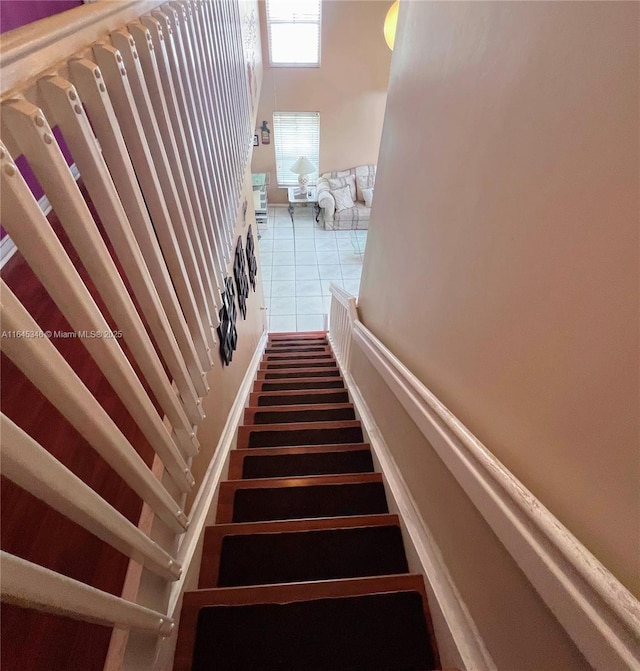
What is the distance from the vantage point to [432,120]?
1.41 m

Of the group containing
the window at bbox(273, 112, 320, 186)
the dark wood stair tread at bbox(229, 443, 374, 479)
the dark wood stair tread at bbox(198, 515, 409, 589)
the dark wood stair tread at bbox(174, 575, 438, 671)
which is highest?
the window at bbox(273, 112, 320, 186)

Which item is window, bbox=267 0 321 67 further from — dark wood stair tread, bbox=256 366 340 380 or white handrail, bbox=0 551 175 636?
white handrail, bbox=0 551 175 636

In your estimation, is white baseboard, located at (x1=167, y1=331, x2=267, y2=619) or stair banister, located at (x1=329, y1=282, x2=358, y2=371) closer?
white baseboard, located at (x1=167, y1=331, x2=267, y2=619)

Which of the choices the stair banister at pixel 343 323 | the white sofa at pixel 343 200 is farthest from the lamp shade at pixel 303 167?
the stair banister at pixel 343 323

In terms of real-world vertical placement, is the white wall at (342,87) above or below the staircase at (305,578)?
above

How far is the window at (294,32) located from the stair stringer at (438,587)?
25.9 feet

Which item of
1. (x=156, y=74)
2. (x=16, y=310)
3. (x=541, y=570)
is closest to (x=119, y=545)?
(x=16, y=310)

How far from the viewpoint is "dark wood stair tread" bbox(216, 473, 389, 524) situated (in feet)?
5.91

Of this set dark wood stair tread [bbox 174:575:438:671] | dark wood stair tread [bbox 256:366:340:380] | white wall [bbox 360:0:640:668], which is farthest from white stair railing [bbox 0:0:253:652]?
dark wood stair tread [bbox 256:366:340:380]

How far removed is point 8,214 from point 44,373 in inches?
9.4

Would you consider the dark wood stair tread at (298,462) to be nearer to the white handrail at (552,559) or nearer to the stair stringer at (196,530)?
the stair stringer at (196,530)

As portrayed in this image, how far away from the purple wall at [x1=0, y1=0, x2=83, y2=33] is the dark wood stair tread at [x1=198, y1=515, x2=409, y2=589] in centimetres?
260

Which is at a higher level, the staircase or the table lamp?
the table lamp

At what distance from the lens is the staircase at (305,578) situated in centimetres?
120
